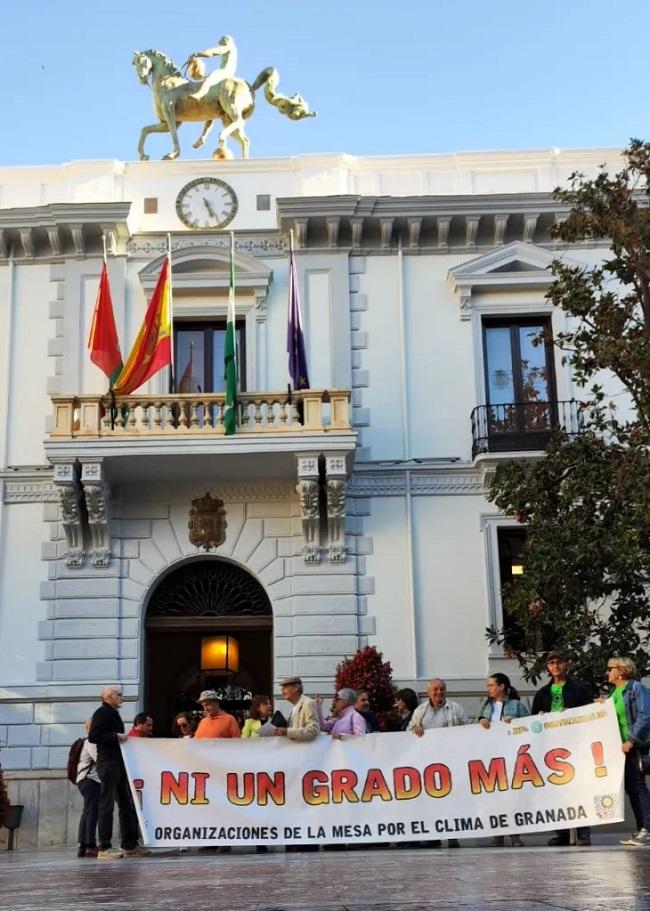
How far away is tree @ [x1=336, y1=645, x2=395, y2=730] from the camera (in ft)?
50.0

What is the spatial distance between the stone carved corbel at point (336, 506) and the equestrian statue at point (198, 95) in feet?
19.3

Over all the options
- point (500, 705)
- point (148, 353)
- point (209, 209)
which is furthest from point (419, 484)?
point (500, 705)

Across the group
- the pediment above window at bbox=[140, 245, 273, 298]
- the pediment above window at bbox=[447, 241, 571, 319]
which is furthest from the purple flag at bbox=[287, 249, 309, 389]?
the pediment above window at bbox=[447, 241, 571, 319]

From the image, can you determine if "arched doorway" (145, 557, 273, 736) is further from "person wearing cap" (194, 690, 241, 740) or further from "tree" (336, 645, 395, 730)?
"person wearing cap" (194, 690, 241, 740)

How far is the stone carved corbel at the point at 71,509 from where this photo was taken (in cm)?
1627

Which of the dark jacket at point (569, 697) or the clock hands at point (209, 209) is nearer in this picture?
the dark jacket at point (569, 697)

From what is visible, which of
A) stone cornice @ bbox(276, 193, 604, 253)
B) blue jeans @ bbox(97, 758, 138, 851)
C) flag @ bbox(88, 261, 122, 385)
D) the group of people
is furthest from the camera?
stone cornice @ bbox(276, 193, 604, 253)

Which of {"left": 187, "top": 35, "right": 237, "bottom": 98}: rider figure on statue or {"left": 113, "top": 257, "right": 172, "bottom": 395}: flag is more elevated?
{"left": 187, "top": 35, "right": 237, "bottom": 98}: rider figure on statue

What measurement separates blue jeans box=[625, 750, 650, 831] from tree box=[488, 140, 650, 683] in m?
3.13

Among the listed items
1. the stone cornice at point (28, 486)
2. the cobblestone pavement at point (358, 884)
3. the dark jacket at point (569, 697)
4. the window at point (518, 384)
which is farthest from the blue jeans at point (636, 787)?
the stone cornice at point (28, 486)

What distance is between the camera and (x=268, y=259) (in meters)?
18.4

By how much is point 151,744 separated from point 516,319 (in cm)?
1012

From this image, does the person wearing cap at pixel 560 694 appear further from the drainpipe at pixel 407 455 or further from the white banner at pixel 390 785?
the drainpipe at pixel 407 455

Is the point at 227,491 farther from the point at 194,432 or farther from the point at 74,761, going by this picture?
the point at 74,761
